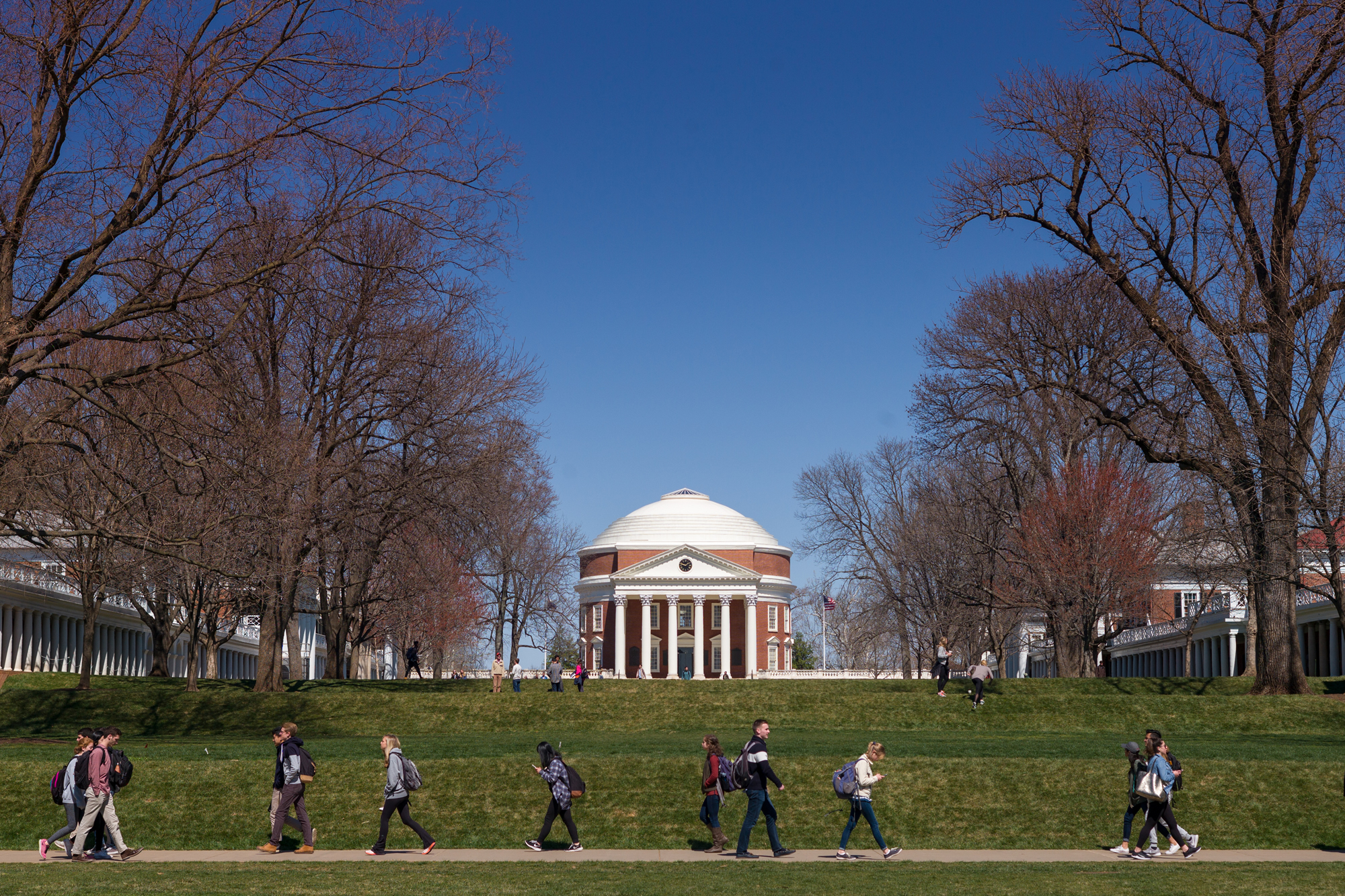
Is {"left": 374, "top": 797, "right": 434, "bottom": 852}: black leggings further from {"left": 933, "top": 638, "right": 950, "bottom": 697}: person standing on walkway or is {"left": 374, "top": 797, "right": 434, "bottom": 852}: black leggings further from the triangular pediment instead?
the triangular pediment

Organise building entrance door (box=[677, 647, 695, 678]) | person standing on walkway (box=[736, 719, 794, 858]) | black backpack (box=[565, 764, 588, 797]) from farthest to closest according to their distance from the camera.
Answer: building entrance door (box=[677, 647, 695, 678]) < black backpack (box=[565, 764, 588, 797]) < person standing on walkway (box=[736, 719, 794, 858])

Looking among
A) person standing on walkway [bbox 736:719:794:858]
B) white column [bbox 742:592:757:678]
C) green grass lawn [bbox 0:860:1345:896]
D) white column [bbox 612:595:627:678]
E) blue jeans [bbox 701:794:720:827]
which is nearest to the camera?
green grass lawn [bbox 0:860:1345:896]

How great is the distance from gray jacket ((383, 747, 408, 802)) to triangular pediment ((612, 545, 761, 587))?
258ft

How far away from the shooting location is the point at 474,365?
36500 mm

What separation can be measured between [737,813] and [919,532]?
121 feet

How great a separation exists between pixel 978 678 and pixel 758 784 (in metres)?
17.3

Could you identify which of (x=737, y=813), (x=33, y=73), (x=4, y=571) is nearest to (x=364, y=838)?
(x=737, y=813)

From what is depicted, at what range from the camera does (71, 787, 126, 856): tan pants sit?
15.9 meters

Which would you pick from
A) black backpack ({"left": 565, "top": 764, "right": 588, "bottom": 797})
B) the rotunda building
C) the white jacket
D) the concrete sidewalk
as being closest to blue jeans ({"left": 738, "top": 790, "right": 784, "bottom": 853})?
the concrete sidewalk

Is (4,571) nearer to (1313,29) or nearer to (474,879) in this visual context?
(474,879)

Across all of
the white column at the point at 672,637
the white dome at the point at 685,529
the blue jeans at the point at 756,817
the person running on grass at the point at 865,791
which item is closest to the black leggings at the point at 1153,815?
the person running on grass at the point at 865,791

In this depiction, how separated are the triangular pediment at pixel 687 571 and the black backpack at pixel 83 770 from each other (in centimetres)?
7908

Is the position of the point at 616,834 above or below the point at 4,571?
below

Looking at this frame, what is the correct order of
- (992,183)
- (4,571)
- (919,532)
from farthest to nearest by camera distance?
1. (919,532)
2. (4,571)
3. (992,183)
